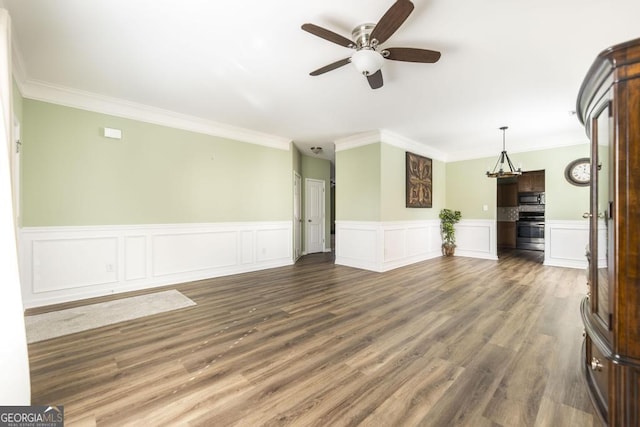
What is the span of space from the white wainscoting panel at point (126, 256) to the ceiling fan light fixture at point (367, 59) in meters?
3.52

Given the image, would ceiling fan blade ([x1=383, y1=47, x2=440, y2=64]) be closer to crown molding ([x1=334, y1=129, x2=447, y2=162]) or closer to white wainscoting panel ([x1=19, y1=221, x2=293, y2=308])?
crown molding ([x1=334, y1=129, x2=447, y2=162])

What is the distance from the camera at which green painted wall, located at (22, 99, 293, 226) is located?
327cm

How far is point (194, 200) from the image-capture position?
14.6 ft

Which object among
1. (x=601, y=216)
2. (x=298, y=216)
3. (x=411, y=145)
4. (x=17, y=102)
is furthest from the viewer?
(x=298, y=216)

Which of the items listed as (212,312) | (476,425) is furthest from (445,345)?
(212,312)

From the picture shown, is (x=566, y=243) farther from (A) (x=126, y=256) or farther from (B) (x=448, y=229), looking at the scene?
(A) (x=126, y=256)

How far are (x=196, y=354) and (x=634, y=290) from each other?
2.62 meters

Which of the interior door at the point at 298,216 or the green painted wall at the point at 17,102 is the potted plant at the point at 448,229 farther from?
the green painted wall at the point at 17,102

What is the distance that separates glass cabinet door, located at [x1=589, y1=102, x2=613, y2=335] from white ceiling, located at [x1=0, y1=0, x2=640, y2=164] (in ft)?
4.13

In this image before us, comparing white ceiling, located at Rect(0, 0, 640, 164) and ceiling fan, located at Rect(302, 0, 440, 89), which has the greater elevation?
white ceiling, located at Rect(0, 0, 640, 164)

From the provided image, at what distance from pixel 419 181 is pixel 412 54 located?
4.10 metres

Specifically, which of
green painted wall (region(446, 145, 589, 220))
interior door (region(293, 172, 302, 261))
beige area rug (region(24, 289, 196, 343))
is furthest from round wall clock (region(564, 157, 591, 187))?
beige area rug (region(24, 289, 196, 343))

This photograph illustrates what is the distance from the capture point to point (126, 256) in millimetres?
3814

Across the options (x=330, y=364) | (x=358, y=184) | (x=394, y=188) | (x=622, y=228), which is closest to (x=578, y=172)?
(x=394, y=188)
